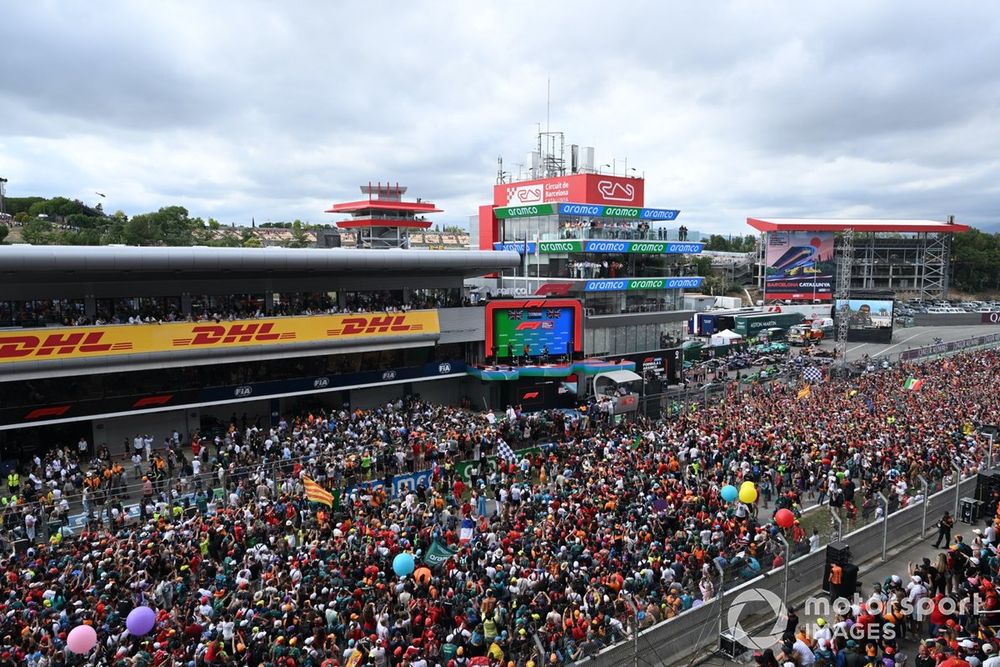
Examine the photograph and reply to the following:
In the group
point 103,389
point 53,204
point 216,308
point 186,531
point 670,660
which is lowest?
point 670,660

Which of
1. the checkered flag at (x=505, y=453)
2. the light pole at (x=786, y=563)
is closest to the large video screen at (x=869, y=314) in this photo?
the checkered flag at (x=505, y=453)

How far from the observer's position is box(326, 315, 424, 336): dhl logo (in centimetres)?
3183

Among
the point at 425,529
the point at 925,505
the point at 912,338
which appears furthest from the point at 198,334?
the point at 912,338

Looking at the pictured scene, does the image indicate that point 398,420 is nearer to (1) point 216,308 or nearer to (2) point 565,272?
(1) point 216,308

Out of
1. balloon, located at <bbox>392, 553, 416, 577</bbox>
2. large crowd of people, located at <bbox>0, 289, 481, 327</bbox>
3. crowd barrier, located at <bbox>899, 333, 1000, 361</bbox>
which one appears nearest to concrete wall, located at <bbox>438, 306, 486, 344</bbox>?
large crowd of people, located at <bbox>0, 289, 481, 327</bbox>

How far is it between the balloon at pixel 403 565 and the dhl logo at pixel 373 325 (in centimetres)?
1767

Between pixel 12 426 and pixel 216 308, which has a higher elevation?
pixel 216 308

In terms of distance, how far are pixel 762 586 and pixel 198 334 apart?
23139mm

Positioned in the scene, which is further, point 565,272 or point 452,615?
point 565,272

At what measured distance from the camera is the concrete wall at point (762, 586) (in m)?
13.7

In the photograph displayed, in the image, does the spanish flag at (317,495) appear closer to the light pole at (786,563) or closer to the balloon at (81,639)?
the balloon at (81,639)

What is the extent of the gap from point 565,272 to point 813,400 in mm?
16780

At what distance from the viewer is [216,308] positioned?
2984cm

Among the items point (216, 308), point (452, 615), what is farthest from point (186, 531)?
point (216, 308)
